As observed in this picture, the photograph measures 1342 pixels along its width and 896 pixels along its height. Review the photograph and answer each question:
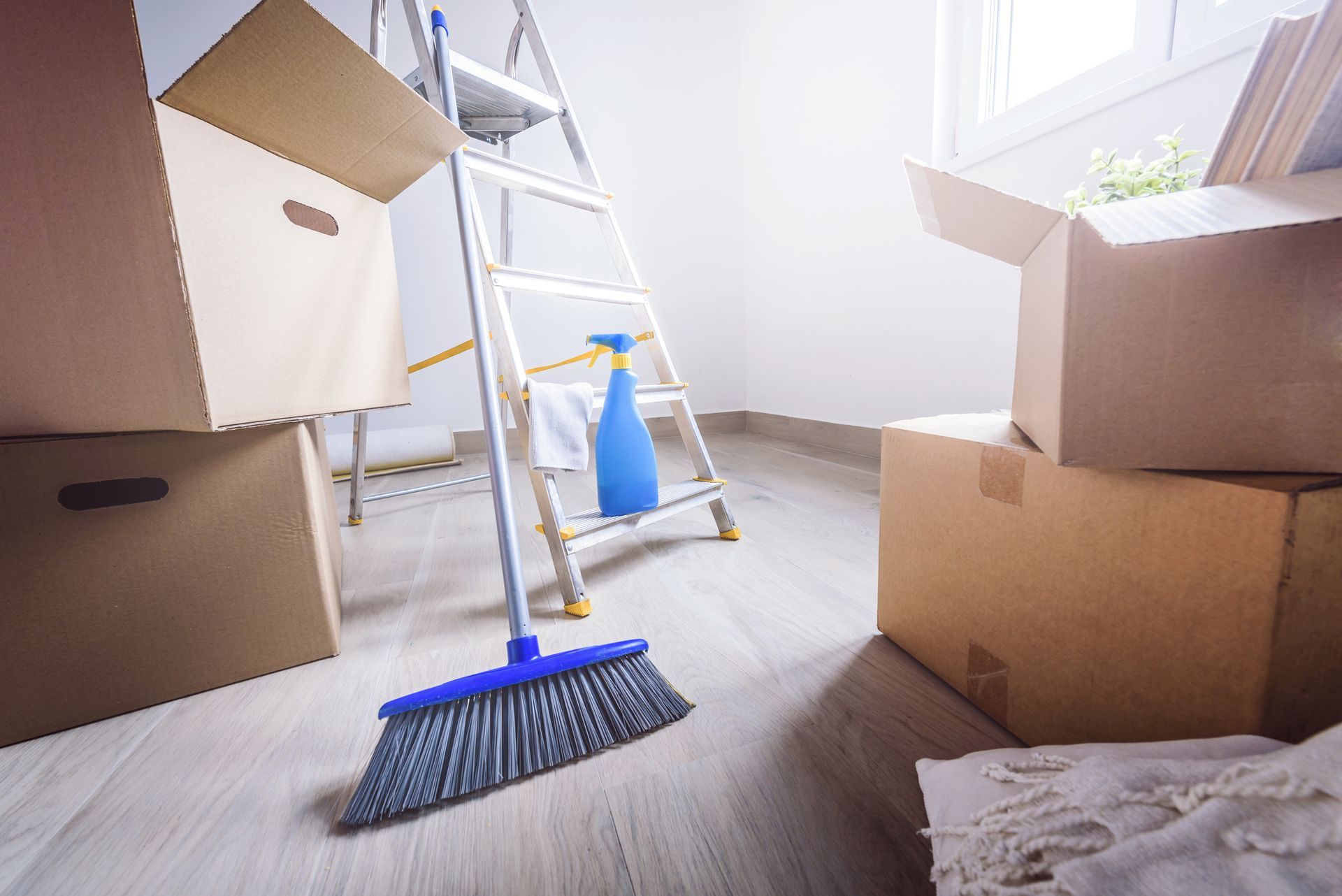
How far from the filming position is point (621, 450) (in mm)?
924

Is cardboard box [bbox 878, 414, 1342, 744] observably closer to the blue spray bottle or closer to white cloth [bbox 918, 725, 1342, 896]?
white cloth [bbox 918, 725, 1342, 896]

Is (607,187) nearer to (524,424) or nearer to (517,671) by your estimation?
(524,424)

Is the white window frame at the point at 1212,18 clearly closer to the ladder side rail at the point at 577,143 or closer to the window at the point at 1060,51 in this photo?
the window at the point at 1060,51

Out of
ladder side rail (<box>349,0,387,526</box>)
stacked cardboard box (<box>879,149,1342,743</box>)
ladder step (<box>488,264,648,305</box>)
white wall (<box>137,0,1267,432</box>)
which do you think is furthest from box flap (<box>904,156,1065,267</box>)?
ladder side rail (<box>349,0,387,526</box>)

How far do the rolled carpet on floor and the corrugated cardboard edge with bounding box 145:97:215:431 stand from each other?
4.33 feet

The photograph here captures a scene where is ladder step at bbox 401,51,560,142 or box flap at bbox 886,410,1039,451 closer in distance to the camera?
box flap at bbox 886,410,1039,451

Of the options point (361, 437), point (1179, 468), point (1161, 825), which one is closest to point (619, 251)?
point (361, 437)

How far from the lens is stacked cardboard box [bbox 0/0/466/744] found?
1.54 feet

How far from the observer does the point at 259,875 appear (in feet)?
1.30

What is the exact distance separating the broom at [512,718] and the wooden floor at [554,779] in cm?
2

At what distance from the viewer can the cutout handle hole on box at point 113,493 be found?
1.86ft

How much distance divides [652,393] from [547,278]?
288 millimetres

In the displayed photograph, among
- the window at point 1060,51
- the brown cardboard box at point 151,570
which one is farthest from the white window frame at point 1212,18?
the brown cardboard box at point 151,570

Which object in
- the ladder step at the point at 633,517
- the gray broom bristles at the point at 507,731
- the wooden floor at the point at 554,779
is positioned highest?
the ladder step at the point at 633,517
